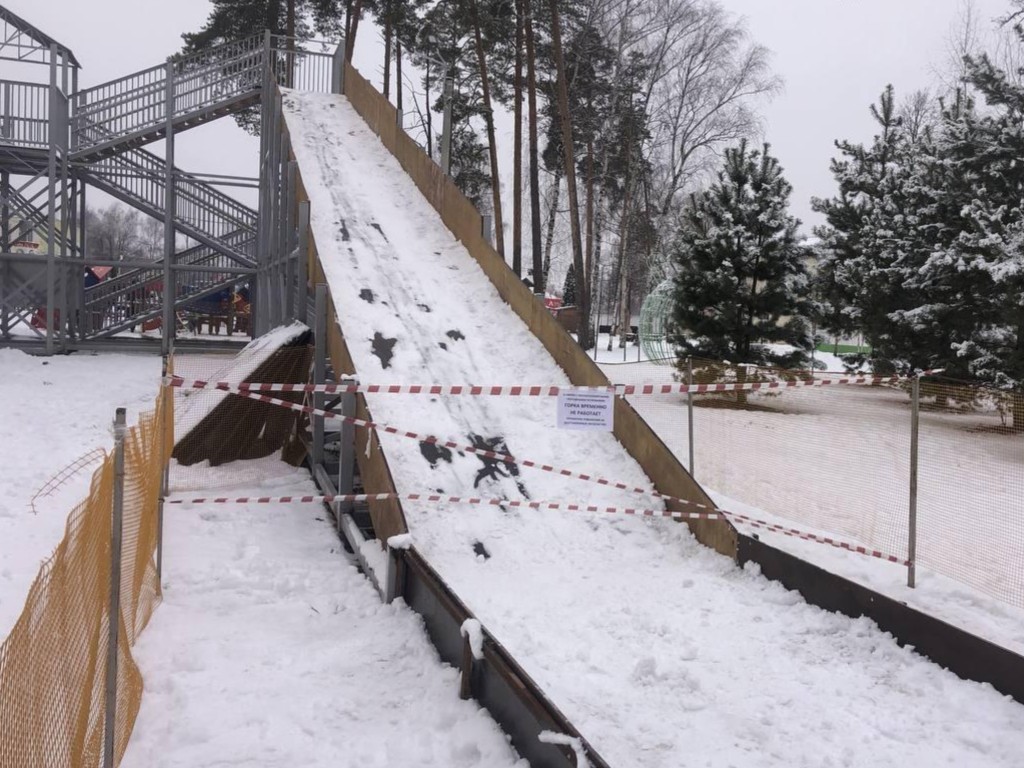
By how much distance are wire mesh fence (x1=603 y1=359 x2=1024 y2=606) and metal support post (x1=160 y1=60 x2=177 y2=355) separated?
12876 mm

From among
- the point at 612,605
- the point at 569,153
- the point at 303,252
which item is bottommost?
the point at 612,605

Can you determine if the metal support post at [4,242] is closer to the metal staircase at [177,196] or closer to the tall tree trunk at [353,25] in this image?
the metal staircase at [177,196]

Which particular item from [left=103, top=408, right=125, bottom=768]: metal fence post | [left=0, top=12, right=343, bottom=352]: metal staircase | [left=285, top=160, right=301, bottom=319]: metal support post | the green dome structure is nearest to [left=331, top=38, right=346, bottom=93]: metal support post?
[left=0, top=12, right=343, bottom=352]: metal staircase

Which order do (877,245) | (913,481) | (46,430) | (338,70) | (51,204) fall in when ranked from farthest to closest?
(338,70) → (51,204) → (877,245) → (46,430) → (913,481)

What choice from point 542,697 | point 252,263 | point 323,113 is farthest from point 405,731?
point 252,263

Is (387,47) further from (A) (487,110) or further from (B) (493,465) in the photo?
(B) (493,465)

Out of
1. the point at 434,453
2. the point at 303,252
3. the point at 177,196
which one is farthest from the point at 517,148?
the point at 434,453

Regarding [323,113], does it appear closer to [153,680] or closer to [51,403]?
[51,403]

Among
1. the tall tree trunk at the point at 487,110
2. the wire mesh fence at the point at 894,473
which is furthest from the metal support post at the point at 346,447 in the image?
the tall tree trunk at the point at 487,110

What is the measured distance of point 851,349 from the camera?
48188 millimetres

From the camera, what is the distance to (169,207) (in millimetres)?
19125

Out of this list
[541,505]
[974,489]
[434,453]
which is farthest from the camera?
[974,489]

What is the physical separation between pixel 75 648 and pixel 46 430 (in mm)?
8799

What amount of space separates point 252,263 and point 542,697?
18.2 meters
